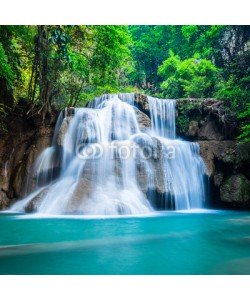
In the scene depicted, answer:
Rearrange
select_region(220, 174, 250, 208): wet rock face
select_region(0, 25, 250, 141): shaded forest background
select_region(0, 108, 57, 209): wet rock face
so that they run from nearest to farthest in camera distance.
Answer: select_region(220, 174, 250, 208): wet rock face
select_region(0, 25, 250, 141): shaded forest background
select_region(0, 108, 57, 209): wet rock face

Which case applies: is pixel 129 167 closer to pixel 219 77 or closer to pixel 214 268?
pixel 214 268

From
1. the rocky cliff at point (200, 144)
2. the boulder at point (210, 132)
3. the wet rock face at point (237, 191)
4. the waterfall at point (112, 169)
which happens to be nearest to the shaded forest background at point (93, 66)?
the rocky cliff at point (200, 144)

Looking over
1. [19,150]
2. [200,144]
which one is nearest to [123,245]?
[200,144]

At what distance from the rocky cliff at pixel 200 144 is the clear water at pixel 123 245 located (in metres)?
3.00

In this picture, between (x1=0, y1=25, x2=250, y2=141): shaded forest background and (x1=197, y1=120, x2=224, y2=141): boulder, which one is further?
(x1=197, y1=120, x2=224, y2=141): boulder

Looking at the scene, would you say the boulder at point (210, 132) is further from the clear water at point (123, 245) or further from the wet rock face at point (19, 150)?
the wet rock face at point (19, 150)

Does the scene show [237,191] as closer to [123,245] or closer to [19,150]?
[123,245]

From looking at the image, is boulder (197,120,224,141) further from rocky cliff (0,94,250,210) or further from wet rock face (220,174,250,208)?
wet rock face (220,174,250,208)

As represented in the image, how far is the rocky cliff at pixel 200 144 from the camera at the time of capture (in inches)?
444

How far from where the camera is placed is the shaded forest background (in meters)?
11.1

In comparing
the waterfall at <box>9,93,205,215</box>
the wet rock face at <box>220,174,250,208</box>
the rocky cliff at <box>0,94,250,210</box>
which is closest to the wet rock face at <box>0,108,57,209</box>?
the rocky cliff at <box>0,94,250,210</box>

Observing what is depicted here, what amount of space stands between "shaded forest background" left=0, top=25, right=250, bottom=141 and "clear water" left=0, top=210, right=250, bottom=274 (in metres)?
3.94

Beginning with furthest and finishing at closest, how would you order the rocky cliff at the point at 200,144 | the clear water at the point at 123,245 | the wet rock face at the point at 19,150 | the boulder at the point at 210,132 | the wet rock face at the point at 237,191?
the boulder at the point at 210,132, the wet rock face at the point at 19,150, the rocky cliff at the point at 200,144, the wet rock face at the point at 237,191, the clear water at the point at 123,245

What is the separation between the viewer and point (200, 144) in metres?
12.1
